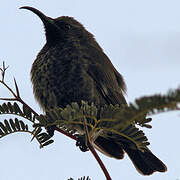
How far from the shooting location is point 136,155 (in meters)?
3.89

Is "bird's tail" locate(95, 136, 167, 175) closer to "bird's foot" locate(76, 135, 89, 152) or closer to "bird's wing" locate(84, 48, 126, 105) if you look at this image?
"bird's wing" locate(84, 48, 126, 105)

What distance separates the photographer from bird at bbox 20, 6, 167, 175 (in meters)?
3.66

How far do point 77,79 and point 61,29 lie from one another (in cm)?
119

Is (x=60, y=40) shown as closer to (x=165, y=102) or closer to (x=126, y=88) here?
(x=126, y=88)

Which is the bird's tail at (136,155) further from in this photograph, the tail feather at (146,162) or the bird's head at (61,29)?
the bird's head at (61,29)

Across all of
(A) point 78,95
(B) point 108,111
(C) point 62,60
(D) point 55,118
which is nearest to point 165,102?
(B) point 108,111

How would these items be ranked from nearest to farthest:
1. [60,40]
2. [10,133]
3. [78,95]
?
1. [10,133]
2. [78,95]
3. [60,40]

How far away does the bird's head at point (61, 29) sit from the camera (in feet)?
14.6

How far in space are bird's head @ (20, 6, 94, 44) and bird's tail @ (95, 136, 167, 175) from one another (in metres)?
1.44

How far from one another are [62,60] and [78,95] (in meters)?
0.50

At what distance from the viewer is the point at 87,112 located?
1.86 m

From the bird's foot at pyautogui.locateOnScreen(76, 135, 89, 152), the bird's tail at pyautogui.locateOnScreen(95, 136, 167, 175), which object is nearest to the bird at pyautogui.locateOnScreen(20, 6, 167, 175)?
the bird's tail at pyautogui.locateOnScreen(95, 136, 167, 175)

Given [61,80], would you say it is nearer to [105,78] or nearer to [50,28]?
[105,78]

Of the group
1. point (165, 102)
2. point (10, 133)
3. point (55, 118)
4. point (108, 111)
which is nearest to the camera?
point (165, 102)
